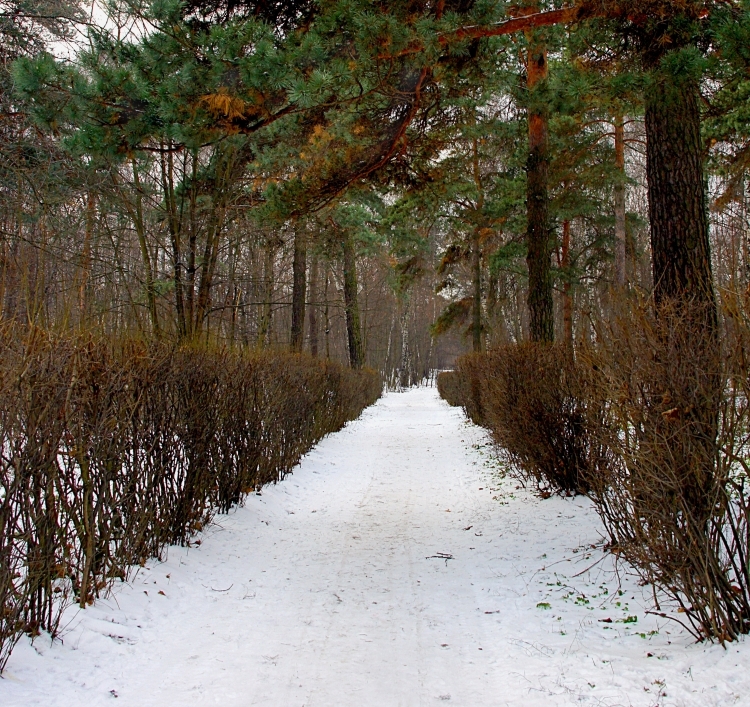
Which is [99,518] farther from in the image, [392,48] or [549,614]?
[392,48]

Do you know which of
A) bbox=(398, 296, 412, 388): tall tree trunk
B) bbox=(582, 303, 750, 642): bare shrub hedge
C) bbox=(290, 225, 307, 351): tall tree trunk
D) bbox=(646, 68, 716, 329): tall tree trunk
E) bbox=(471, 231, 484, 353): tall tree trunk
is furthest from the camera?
bbox=(398, 296, 412, 388): tall tree trunk

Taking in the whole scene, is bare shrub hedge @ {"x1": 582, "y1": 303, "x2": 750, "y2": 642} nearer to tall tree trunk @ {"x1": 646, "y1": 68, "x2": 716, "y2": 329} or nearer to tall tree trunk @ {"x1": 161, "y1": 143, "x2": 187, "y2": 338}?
tall tree trunk @ {"x1": 646, "y1": 68, "x2": 716, "y2": 329}

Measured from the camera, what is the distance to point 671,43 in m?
4.82

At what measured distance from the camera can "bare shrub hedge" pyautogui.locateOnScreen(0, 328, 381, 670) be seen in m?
2.62

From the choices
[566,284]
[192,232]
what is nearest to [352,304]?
[566,284]

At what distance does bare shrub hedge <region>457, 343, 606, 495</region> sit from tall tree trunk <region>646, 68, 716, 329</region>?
3.94 ft

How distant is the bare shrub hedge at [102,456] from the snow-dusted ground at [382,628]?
0.77ft

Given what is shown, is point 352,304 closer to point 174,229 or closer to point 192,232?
point 192,232

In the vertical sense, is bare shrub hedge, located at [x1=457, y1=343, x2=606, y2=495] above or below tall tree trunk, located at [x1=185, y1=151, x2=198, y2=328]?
below

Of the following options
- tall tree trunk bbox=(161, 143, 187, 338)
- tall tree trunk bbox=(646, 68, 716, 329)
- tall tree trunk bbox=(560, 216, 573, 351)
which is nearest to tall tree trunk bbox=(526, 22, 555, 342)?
tall tree trunk bbox=(646, 68, 716, 329)

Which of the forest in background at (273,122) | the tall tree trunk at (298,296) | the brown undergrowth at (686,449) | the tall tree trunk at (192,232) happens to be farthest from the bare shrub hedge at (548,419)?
the tall tree trunk at (298,296)

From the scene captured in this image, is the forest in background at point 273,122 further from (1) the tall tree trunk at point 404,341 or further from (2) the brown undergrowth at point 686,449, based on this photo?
(1) the tall tree trunk at point 404,341

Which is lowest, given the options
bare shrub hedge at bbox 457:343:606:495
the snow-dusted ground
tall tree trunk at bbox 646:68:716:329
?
the snow-dusted ground

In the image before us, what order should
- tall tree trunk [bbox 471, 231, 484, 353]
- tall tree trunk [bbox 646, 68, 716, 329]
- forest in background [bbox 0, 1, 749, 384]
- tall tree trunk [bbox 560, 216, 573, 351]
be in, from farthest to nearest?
1. tall tree trunk [bbox 471, 231, 484, 353]
2. tall tree trunk [bbox 560, 216, 573, 351]
3. tall tree trunk [bbox 646, 68, 716, 329]
4. forest in background [bbox 0, 1, 749, 384]
